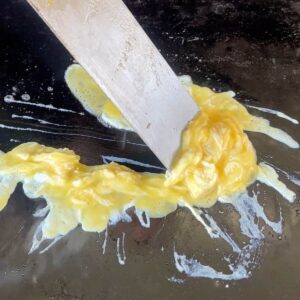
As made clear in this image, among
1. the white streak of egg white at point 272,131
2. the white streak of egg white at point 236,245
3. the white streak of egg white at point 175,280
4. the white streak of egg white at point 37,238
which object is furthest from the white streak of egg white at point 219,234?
the white streak of egg white at point 37,238

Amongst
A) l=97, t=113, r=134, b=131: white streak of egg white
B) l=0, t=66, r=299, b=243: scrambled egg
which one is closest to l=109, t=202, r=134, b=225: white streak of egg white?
l=0, t=66, r=299, b=243: scrambled egg

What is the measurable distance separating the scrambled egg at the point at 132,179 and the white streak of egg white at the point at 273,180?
17 millimetres

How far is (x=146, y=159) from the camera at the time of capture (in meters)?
1.45

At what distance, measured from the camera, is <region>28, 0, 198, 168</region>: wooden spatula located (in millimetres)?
1063

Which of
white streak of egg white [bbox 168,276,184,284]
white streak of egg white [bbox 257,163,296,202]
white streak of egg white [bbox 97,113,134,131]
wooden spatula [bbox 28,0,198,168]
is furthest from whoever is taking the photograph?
white streak of egg white [bbox 97,113,134,131]

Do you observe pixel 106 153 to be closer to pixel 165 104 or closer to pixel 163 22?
pixel 165 104

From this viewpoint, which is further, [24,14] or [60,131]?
[24,14]

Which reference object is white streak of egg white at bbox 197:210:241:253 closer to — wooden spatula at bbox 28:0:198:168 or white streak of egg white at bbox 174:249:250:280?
white streak of egg white at bbox 174:249:250:280

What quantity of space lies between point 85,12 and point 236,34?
775mm

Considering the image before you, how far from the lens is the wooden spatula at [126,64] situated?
41.9 inches

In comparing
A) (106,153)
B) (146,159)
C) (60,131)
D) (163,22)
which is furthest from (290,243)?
(163,22)

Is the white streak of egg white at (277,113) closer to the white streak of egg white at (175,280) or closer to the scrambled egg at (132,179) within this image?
the scrambled egg at (132,179)

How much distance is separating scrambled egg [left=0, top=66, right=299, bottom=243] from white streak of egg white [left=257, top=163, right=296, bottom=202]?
0.02 metres

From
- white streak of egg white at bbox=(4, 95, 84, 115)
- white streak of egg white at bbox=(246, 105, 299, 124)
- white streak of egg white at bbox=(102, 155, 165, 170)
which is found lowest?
white streak of egg white at bbox=(102, 155, 165, 170)
